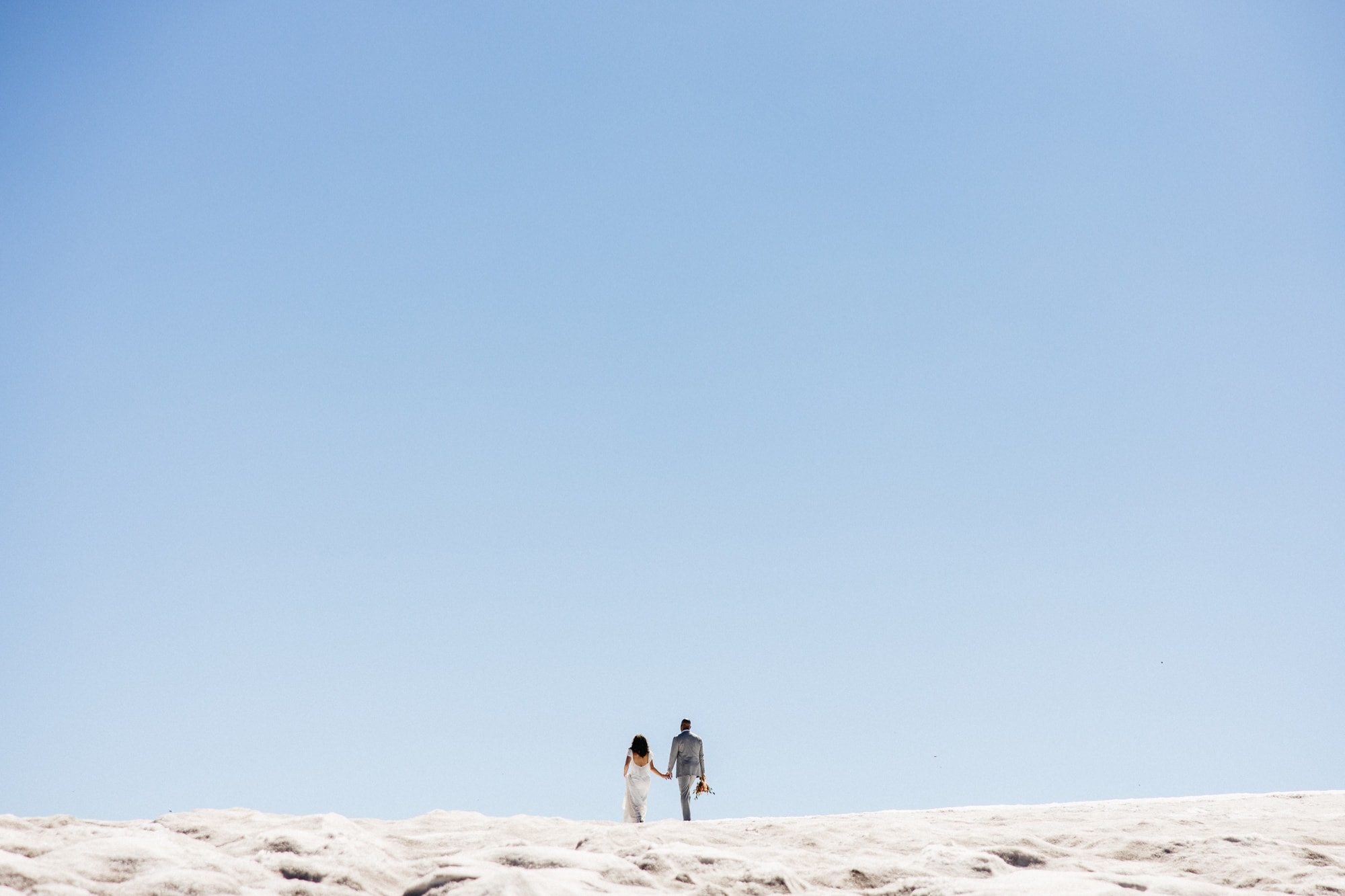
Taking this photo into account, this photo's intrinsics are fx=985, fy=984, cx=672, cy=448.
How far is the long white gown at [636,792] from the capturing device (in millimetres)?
13289

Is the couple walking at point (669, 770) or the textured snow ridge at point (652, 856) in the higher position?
the couple walking at point (669, 770)

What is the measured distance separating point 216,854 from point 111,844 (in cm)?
68

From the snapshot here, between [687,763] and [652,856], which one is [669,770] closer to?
[687,763]

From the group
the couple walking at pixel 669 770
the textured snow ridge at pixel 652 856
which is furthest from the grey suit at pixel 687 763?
the textured snow ridge at pixel 652 856

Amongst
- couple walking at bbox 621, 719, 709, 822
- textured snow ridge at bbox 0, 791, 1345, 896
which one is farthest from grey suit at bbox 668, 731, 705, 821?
textured snow ridge at bbox 0, 791, 1345, 896

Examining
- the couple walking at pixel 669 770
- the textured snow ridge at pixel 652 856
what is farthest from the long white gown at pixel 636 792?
the textured snow ridge at pixel 652 856

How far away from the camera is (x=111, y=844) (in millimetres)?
6738

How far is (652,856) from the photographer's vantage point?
718 centimetres

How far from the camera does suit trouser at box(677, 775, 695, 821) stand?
46.2 feet

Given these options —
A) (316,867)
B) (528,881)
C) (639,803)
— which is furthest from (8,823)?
(639,803)

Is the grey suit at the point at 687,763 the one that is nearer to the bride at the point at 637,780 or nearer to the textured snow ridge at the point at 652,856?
the bride at the point at 637,780

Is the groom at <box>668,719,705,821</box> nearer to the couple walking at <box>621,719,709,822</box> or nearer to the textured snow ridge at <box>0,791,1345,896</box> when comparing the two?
the couple walking at <box>621,719,709,822</box>

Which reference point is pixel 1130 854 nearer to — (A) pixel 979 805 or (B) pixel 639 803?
(A) pixel 979 805

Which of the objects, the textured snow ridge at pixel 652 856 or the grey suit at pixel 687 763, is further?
the grey suit at pixel 687 763
